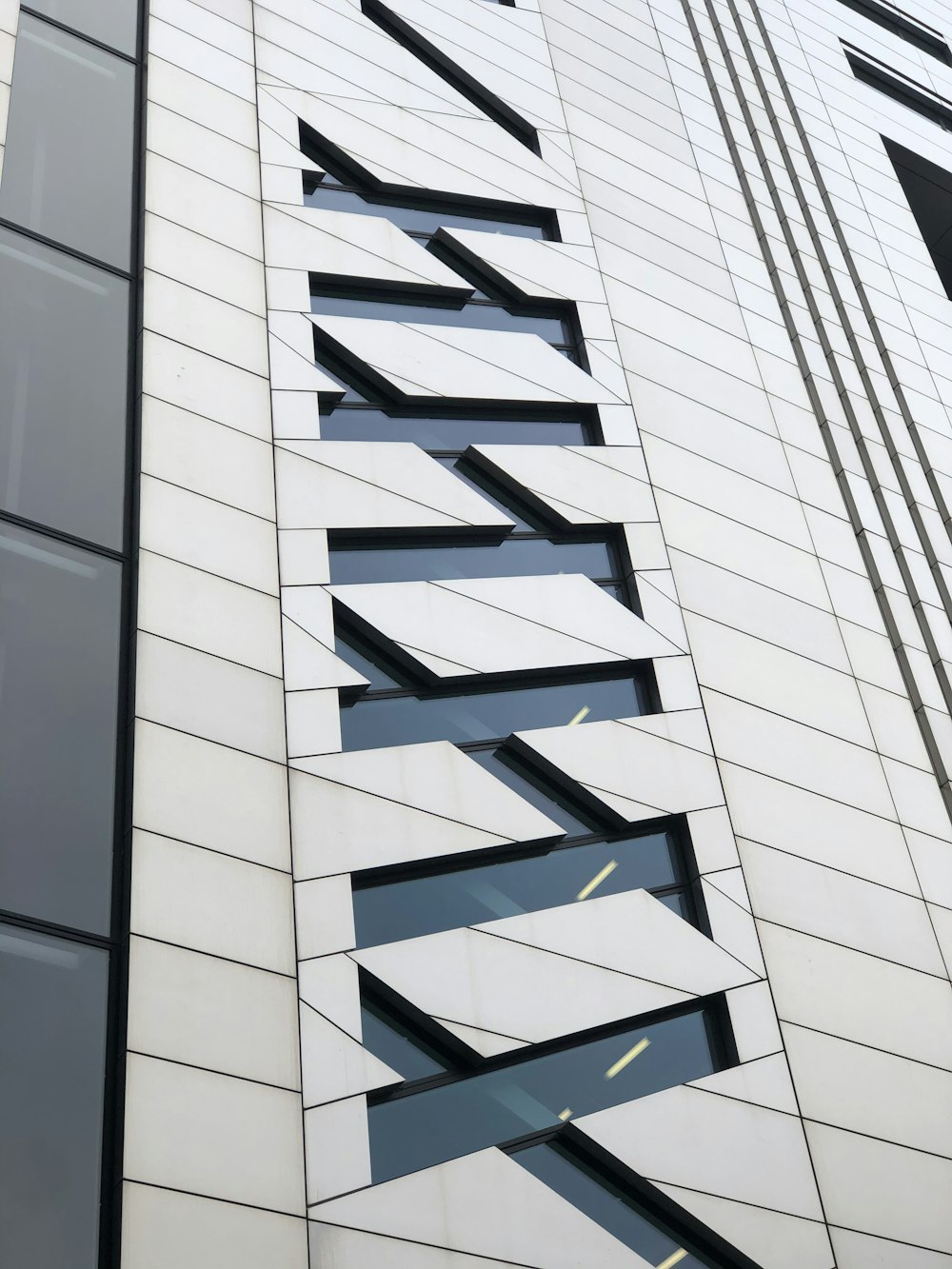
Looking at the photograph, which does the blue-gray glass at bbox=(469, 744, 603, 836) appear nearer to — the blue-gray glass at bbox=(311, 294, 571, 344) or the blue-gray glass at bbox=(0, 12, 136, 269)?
the blue-gray glass at bbox=(311, 294, 571, 344)

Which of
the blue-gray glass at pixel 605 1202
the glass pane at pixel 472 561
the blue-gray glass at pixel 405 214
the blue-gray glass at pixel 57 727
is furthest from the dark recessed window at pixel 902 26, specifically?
the blue-gray glass at pixel 605 1202

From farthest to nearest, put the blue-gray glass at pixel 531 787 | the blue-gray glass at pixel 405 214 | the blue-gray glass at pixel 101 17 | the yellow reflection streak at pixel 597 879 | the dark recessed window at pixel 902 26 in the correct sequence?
the dark recessed window at pixel 902 26, the blue-gray glass at pixel 405 214, the blue-gray glass at pixel 101 17, the blue-gray glass at pixel 531 787, the yellow reflection streak at pixel 597 879

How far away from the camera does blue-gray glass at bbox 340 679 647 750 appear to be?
557 inches

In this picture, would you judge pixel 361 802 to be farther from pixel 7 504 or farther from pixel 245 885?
pixel 7 504

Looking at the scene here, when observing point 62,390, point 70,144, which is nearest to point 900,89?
point 70,144

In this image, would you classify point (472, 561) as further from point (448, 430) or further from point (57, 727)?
point (57, 727)

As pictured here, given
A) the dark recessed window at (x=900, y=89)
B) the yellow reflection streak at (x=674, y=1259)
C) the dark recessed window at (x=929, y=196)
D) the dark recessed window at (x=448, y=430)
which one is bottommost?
the yellow reflection streak at (x=674, y=1259)

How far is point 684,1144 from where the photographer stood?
12.5 meters

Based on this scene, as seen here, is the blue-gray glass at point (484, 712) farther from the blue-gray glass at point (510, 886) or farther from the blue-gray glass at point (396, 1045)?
the blue-gray glass at point (396, 1045)

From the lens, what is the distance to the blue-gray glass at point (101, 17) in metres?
17.9

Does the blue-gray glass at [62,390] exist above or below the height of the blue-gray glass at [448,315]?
below

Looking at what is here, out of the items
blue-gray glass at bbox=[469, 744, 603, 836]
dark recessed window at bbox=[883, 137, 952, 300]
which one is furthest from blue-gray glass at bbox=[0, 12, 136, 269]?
dark recessed window at bbox=[883, 137, 952, 300]

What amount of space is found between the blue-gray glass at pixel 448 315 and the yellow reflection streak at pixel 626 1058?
9.54 m

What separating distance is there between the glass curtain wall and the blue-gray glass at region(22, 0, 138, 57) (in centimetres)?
4
